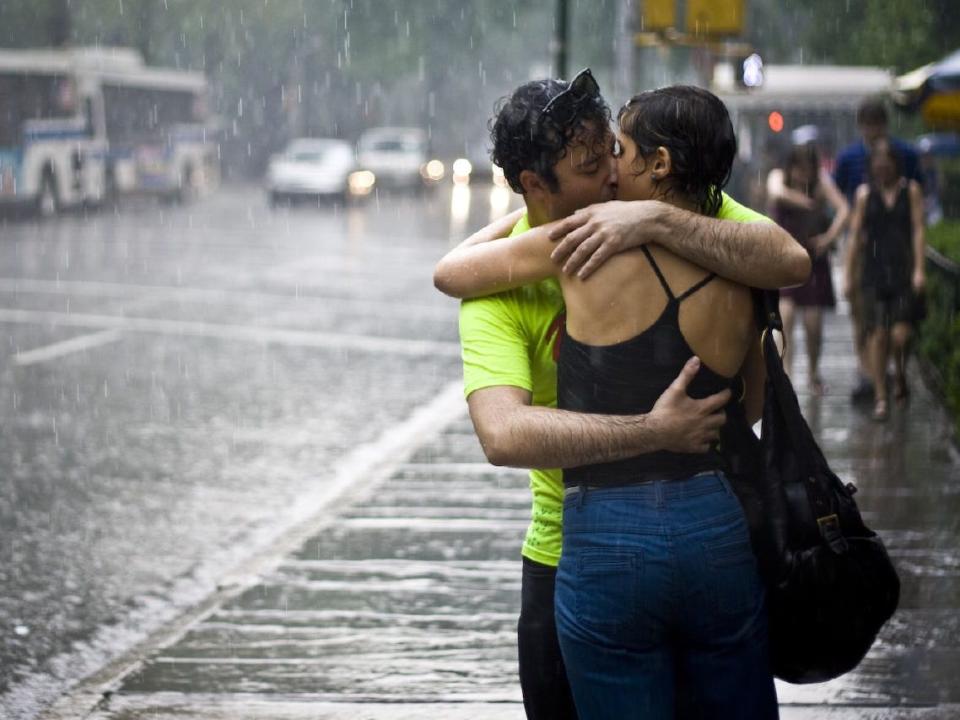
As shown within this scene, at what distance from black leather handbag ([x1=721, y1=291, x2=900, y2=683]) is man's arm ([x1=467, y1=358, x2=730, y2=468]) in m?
0.13

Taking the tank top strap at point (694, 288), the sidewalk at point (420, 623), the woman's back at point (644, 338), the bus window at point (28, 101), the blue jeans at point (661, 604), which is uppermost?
the bus window at point (28, 101)

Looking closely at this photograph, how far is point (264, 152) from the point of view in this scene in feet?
204

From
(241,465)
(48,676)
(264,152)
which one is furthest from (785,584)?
(264,152)

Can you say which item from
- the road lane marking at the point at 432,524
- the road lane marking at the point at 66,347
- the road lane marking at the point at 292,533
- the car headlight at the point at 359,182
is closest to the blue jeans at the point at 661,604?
the road lane marking at the point at 292,533

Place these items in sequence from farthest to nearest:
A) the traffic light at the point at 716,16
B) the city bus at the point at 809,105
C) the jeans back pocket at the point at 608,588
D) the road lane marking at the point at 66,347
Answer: the city bus at the point at 809,105 < the traffic light at the point at 716,16 < the road lane marking at the point at 66,347 < the jeans back pocket at the point at 608,588

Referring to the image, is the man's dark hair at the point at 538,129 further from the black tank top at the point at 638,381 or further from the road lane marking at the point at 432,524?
the road lane marking at the point at 432,524

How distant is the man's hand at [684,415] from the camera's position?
2641 mm

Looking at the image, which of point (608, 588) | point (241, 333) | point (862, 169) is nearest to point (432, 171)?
point (241, 333)

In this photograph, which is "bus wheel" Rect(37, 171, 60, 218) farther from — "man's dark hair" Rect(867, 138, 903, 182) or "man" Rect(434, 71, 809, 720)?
"man" Rect(434, 71, 809, 720)

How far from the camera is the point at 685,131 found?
2664 millimetres

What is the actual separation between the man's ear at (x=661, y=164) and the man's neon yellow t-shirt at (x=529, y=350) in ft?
0.64

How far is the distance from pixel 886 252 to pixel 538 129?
6.90 meters

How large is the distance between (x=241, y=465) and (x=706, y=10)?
→ 6.13m

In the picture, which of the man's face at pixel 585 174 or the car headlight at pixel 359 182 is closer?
the man's face at pixel 585 174
